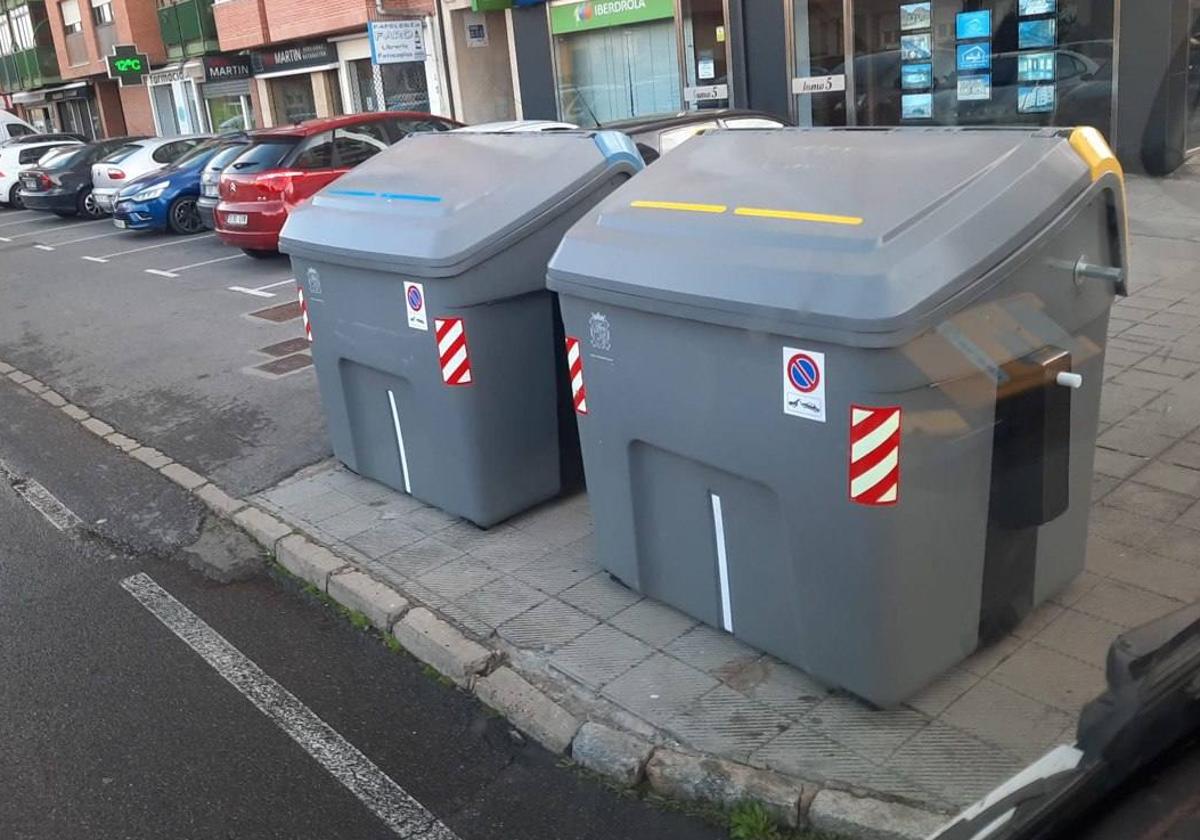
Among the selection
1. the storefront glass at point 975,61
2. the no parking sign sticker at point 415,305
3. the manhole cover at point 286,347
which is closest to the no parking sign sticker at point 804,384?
the no parking sign sticker at point 415,305

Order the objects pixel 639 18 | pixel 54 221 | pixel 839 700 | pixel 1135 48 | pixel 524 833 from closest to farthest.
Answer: pixel 524 833 < pixel 839 700 < pixel 1135 48 < pixel 639 18 < pixel 54 221

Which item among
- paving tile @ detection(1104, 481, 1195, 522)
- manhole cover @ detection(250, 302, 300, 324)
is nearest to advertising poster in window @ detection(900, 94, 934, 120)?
→ manhole cover @ detection(250, 302, 300, 324)

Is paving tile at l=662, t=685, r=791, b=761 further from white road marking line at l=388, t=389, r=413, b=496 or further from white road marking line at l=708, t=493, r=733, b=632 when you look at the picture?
white road marking line at l=388, t=389, r=413, b=496

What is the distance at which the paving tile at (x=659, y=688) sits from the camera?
3.88 meters

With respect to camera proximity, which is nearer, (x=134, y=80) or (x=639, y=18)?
(x=639, y=18)

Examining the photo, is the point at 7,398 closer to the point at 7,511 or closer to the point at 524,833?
the point at 7,511

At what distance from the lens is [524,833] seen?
11.4ft

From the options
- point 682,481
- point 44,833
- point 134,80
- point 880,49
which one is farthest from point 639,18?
point 134,80

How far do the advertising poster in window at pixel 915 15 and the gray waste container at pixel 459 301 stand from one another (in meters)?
9.46

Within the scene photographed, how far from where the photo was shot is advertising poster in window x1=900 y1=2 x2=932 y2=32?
1350 cm

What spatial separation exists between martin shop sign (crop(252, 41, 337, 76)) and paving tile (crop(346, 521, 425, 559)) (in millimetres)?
22299

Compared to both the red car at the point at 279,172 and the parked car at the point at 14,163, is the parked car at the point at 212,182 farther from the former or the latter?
the parked car at the point at 14,163

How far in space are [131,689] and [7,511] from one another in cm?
272

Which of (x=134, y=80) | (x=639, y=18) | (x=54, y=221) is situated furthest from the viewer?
(x=134, y=80)
